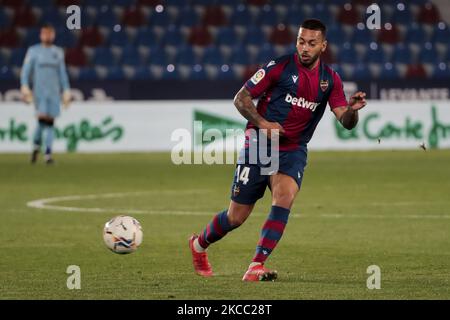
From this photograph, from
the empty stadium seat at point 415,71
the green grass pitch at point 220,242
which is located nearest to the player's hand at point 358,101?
the green grass pitch at point 220,242

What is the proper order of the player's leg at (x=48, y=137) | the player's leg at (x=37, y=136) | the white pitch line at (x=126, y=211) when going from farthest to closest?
1. the player's leg at (x=37, y=136)
2. the player's leg at (x=48, y=137)
3. the white pitch line at (x=126, y=211)

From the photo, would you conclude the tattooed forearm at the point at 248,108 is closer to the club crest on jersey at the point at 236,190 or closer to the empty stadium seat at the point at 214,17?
the club crest on jersey at the point at 236,190

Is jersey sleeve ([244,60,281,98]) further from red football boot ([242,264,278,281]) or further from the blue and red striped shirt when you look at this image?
red football boot ([242,264,278,281])

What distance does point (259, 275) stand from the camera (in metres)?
7.52

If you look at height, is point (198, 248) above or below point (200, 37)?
below

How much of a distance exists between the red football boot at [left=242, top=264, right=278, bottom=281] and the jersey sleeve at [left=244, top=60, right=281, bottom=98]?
3.97 ft

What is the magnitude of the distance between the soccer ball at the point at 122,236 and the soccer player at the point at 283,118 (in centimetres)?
44

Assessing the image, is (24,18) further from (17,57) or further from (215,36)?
(215,36)

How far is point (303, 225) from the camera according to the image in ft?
37.1

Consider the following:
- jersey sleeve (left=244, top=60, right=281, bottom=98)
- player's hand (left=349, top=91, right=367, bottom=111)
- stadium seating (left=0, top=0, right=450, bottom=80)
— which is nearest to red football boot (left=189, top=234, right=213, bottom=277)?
jersey sleeve (left=244, top=60, right=281, bottom=98)

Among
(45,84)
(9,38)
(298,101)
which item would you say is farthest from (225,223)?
(9,38)

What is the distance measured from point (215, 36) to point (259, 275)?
18.1 metres

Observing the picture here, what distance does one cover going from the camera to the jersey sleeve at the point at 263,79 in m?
7.90

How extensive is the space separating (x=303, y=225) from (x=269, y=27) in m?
14.8
